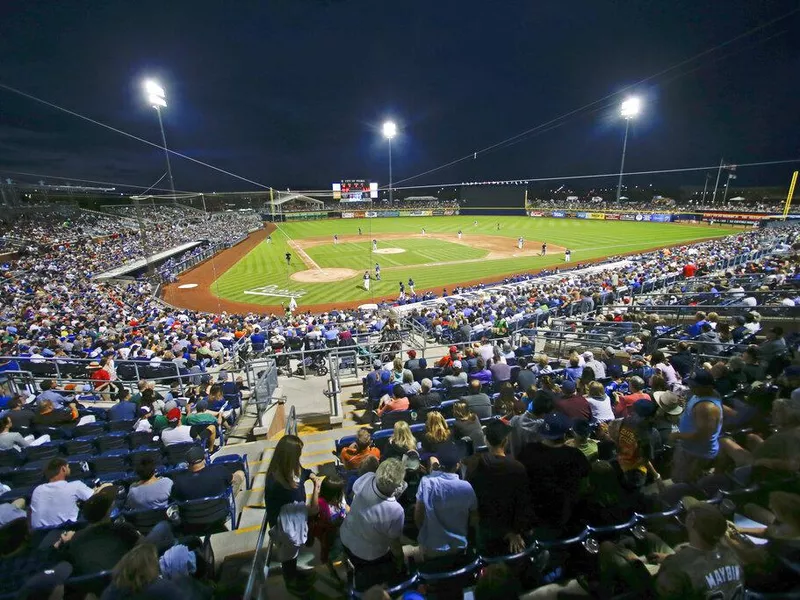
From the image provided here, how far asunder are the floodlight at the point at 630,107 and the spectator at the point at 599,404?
4101 centimetres

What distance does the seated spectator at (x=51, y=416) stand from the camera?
6844 mm

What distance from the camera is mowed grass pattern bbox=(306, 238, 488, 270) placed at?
40.6 meters

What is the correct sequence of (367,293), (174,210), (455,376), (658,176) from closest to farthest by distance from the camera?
(455,376), (367,293), (174,210), (658,176)

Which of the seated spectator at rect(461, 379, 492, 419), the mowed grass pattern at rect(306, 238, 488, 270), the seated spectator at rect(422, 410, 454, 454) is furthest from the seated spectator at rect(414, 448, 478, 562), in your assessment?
the mowed grass pattern at rect(306, 238, 488, 270)

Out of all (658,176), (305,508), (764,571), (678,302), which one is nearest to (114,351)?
(305,508)

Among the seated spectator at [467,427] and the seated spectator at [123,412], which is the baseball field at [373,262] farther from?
the seated spectator at [467,427]

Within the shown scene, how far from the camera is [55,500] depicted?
4.14 m

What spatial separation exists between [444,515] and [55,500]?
4095 millimetres

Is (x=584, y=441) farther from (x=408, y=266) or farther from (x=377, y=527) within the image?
(x=408, y=266)

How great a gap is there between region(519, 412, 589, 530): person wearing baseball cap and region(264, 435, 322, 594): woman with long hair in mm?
2078

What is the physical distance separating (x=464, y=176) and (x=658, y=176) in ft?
228

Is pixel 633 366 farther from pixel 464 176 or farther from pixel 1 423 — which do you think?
pixel 464 176

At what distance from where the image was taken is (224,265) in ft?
138

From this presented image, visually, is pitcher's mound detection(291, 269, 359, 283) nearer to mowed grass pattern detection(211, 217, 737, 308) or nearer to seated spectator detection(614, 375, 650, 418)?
mowed grass pattern detection(211, 217, 737, 308)
